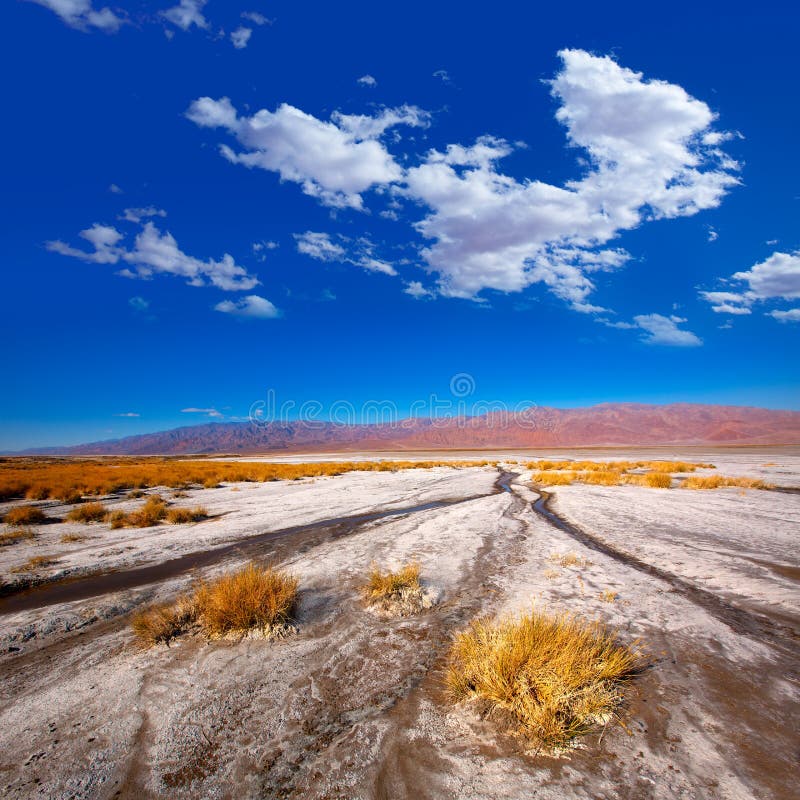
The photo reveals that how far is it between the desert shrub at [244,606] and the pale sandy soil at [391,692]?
0.27m

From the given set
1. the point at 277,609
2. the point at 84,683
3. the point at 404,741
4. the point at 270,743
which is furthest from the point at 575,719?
the point at 84,683

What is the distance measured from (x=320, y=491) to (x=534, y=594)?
14.4 m

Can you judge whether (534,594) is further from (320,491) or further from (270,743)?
(320,491)

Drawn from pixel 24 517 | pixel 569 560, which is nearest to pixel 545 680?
pixel 569 560

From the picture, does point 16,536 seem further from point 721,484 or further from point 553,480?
point 721,484

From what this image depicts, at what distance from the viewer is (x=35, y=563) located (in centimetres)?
824

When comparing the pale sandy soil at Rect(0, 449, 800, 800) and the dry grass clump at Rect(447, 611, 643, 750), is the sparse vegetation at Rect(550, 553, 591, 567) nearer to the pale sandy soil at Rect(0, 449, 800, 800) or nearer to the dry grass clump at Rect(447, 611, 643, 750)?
the pale sandy soil at Rect(0, 449, 800, 800)

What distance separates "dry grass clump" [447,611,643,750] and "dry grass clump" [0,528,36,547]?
12500mm

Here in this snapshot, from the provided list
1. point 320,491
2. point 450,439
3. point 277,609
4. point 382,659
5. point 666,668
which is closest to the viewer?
point 666,668

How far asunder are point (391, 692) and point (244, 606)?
225 centimetres

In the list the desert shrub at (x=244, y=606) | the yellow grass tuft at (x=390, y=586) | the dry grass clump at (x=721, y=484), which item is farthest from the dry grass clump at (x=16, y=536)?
the dry grass clump at (x=721, y=484)

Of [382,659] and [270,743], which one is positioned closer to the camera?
[270,743]

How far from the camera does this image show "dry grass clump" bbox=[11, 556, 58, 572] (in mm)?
7971

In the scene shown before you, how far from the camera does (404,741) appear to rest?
312cm
